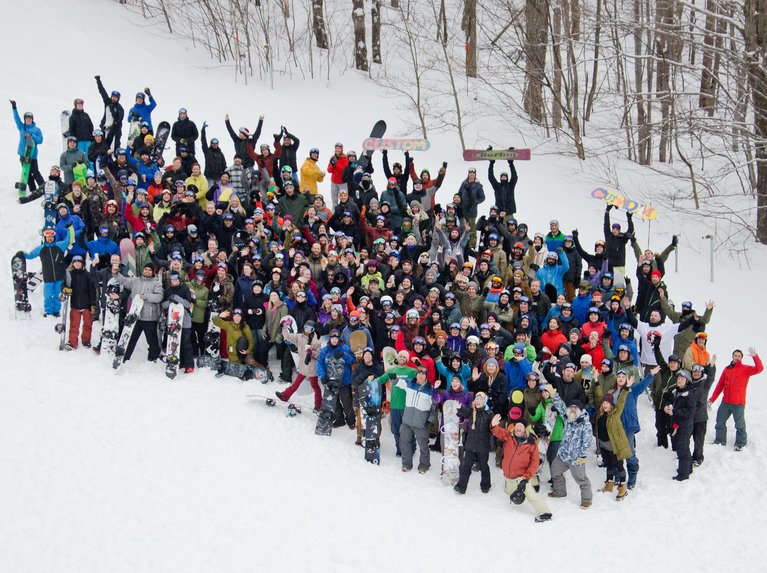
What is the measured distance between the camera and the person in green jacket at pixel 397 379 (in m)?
10.6

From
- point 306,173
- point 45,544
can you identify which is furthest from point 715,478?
point 306,173

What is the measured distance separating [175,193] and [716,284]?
454 inches

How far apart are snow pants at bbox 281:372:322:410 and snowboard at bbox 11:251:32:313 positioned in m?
4.66

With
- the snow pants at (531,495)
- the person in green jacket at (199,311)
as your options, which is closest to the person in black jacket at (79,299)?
the person in green jacket at (199,311)

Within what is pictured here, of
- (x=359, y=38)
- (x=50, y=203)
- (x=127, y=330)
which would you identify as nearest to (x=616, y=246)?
(x=127, y=330)

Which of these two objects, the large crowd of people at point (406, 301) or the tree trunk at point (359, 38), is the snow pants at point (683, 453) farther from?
the tree trunk at point (359, 38)

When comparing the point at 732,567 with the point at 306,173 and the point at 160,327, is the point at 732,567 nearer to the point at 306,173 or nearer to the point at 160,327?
the point at 160,327

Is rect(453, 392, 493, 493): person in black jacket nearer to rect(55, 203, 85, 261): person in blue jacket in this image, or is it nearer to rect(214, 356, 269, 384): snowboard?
rect(214, 356, 269, 384): snowboard

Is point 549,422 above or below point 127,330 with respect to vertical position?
below

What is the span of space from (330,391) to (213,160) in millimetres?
6448

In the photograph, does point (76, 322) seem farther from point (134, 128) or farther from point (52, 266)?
point (134, 128)

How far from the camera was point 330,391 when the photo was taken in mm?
11109

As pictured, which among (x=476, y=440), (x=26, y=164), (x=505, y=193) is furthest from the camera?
(x=26, y=164)

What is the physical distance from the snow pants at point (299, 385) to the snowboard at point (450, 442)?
204cm
